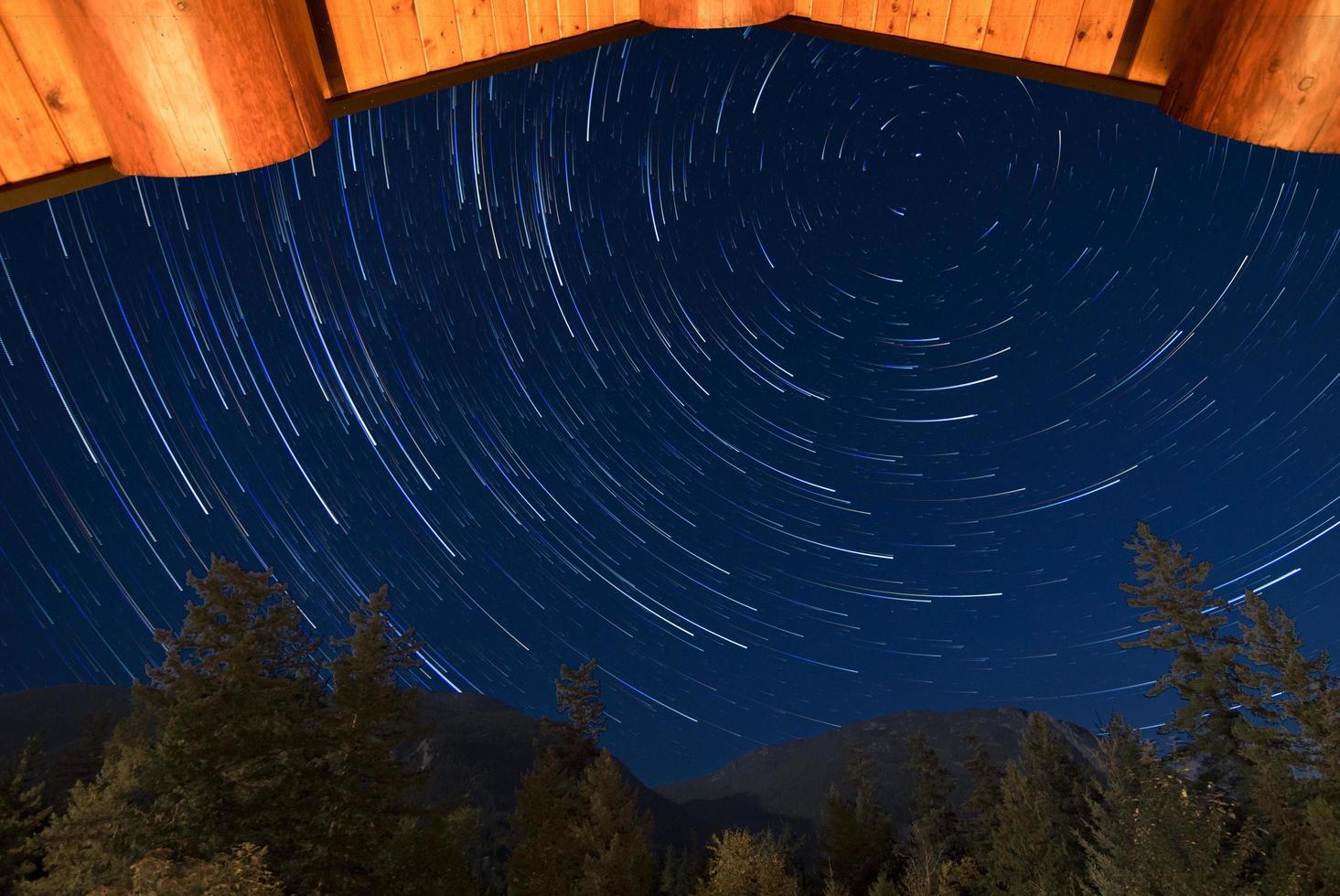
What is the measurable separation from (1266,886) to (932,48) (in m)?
25.6

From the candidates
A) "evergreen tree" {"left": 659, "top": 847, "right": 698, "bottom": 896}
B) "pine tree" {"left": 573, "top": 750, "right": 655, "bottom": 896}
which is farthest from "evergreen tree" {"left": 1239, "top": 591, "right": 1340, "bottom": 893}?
"evergreen tree" {"left": 659, "top": 847, "right": 698, "bottom": 896}

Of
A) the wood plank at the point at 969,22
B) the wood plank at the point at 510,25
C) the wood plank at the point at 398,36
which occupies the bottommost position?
the wood plank at the point at 398,36

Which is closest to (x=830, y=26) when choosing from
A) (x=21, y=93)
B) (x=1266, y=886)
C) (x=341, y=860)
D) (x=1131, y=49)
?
(x=1131, y=49)

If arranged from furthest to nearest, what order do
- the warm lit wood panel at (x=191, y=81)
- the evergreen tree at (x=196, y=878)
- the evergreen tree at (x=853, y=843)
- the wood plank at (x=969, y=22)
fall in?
1. the evergreen tree at (x=853, y=843)
2. the evergreen tree at (x=196, y=878)
3. the wood plank at (x=969, y=22)
4. the warm lit wood panel at (x=191, y=81)

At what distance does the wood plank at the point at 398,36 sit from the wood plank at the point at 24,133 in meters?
0.65

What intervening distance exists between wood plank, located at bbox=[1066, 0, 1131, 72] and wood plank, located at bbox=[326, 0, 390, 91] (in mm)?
1631

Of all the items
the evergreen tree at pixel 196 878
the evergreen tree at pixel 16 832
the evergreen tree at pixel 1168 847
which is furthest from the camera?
the evergreen tree at pixel 16 832

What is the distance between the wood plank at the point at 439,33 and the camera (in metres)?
1.54

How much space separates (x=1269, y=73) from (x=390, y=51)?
1731 mm

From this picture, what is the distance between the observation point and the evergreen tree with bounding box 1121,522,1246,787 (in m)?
→ 21.3

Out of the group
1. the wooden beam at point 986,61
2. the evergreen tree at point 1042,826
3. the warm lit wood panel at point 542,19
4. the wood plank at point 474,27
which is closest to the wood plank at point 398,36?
the wood plank at point 474,27

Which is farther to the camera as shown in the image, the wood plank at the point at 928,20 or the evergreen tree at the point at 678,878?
the evergreen tree at the point at 678,878

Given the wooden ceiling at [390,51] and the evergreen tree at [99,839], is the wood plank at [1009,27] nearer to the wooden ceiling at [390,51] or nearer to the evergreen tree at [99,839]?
the wooden ceiling at [390,51]

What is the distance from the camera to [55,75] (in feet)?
3.83
